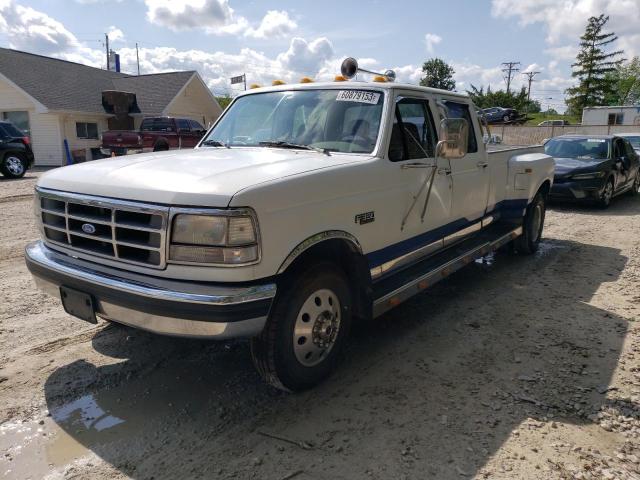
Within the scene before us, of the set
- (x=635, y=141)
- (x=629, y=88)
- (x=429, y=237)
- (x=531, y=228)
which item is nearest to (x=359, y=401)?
(x=429, y=237)

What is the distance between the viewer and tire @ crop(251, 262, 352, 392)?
3016mm

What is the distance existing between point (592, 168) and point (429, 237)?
806cm

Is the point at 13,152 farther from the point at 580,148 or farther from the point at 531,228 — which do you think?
the point at 580,148

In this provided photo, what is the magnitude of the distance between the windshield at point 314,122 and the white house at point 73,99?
22.8 metres

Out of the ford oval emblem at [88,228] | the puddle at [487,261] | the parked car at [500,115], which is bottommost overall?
the puddle at [487,261]

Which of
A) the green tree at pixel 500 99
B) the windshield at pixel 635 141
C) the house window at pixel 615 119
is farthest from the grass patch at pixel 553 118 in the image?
the windshield at pixel 635 141

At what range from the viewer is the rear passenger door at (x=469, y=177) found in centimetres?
482

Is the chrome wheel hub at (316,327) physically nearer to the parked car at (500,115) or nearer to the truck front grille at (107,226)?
the truck front grille at (107,226)

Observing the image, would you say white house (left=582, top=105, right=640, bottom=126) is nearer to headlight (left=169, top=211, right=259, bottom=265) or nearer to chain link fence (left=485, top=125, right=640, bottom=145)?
chain link fence (left=485, top=125, right=640, bottom=145)

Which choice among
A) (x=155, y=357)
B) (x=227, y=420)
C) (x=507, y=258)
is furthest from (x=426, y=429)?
(x=507, y=258)

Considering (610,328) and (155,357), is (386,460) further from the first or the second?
(610,328)

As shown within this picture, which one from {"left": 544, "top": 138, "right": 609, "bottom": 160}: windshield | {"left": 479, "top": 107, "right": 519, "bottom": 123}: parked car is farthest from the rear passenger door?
{"left": 479, "top": 107, "right": 519, "bottom": 123}: parked car

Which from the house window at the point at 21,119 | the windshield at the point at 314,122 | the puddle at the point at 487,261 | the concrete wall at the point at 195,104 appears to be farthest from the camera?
the concrete wall at the point at 195,104

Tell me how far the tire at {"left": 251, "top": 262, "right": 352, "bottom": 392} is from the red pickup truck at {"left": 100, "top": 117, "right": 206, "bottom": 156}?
1668 cm
